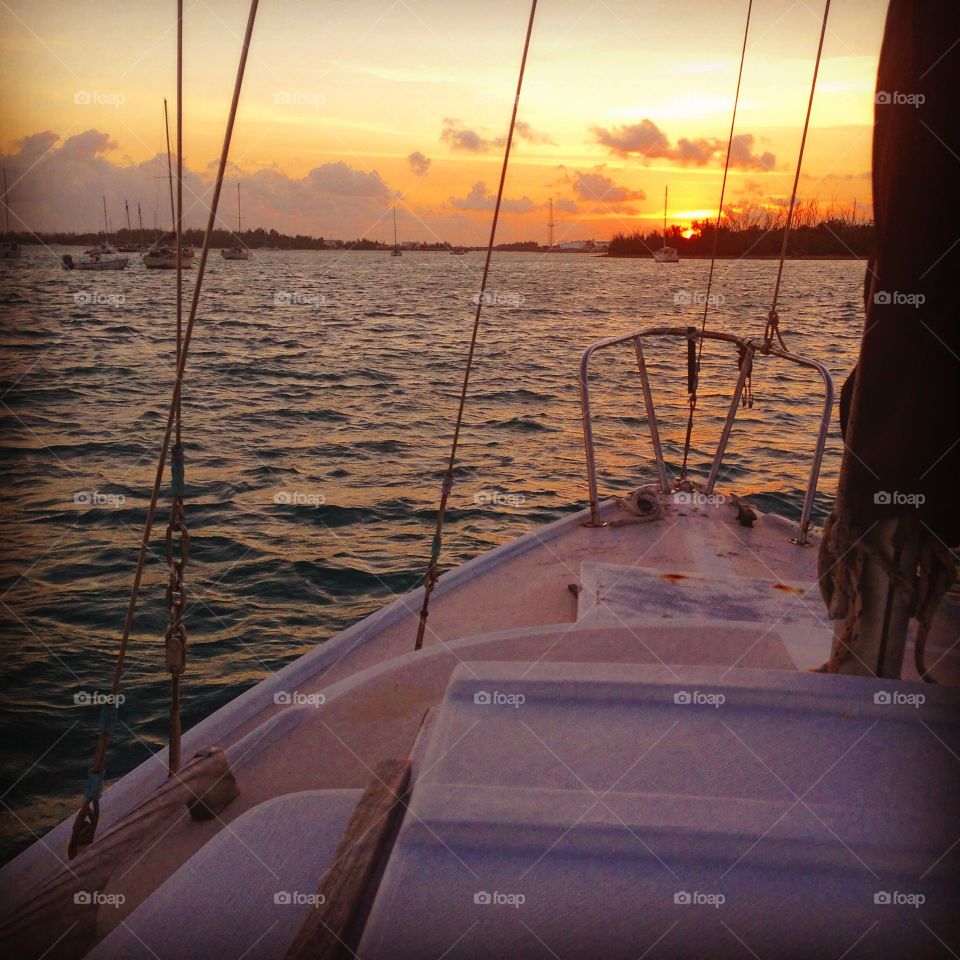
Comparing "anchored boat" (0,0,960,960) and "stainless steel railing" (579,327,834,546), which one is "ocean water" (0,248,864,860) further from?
"stainless steel railing" (579,327,834,546)

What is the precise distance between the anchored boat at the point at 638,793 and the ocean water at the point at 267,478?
2.24 meters

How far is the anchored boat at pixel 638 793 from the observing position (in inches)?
68.2

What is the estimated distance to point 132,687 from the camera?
6.28m

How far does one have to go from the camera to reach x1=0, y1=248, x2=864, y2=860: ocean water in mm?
6387

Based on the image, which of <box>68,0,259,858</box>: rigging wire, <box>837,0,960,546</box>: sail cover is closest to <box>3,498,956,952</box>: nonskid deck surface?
<box>68,0,259,858</box>: rigging wire

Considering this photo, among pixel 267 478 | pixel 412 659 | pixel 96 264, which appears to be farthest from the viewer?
pixel 96 264

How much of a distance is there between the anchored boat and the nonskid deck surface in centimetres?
2

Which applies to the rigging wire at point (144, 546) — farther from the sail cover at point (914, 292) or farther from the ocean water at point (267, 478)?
the sail cover at point (914, 292)

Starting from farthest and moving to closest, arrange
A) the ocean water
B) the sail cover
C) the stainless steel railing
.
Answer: the ocean water
the stainless steel railing
the sail cover

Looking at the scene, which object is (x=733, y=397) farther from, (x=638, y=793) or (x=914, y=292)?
(x=638, y=793)

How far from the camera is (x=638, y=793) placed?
6.52ft

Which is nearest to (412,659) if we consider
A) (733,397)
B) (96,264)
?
(733,397)

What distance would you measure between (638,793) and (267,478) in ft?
33.1

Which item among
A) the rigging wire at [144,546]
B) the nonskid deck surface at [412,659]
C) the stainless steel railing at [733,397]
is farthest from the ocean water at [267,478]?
the stainless steel railing at [733,397]
